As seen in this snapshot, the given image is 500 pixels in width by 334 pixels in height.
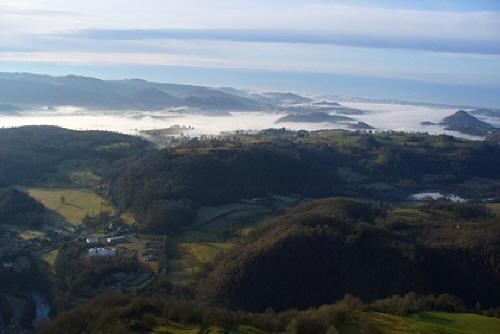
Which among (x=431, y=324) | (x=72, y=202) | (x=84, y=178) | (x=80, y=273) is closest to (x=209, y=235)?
(x=80, y=273)

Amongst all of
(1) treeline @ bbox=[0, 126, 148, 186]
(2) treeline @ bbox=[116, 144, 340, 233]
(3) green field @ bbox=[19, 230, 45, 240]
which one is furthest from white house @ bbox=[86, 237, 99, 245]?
(1) treeline @ bbox=[0, 126, 148, 186]

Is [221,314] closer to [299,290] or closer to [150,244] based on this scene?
[299,290]

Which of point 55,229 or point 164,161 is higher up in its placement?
point 164,161

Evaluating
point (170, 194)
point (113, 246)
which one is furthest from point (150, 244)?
point (170, 194)

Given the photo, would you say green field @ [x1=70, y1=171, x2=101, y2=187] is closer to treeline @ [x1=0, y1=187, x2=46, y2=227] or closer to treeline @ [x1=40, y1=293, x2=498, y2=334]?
treeline @ [x1=0, y1=187, x2=46, y2=227]

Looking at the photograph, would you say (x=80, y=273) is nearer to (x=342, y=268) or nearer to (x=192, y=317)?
(x=192, y=317)
